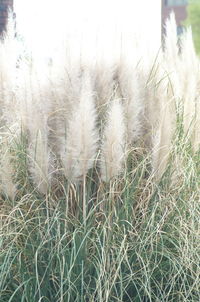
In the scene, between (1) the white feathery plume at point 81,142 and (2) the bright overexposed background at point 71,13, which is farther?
(2) the bright overexposed background at point 71,13

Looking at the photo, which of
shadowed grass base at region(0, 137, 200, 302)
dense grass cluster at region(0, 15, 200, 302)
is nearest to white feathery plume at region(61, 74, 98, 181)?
dense grass cluster at region(0, 15, 200, 302)

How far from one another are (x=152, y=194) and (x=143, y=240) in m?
0.23

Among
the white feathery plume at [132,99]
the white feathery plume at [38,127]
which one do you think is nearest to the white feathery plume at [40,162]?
the white feathery plume at [38,127]

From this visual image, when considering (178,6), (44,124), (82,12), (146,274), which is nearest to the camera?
(146,274)

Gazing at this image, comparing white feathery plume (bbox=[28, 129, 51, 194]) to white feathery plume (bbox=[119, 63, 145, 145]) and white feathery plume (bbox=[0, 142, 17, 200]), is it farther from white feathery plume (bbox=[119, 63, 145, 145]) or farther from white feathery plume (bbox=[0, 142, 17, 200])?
white feathery plume (bbox=[119, 63, 145, 145])

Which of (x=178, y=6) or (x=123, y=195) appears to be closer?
(x=123, y=195)

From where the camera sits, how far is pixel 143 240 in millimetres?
2641

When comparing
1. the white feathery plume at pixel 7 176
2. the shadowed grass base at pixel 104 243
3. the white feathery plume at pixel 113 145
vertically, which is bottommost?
the shadowed grass base at pixel 104 243

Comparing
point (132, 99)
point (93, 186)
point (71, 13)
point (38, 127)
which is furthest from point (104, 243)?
point (71, 13)

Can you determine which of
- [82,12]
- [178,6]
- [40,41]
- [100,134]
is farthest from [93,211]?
[178,6]

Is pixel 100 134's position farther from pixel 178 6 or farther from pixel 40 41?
pixel 178 6

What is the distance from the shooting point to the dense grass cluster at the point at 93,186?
2.55 m

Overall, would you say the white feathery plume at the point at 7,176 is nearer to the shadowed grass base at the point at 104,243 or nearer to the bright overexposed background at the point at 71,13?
the shadowed grass base at the point at 104,243

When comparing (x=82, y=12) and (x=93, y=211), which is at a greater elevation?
(x=82, y=12)
